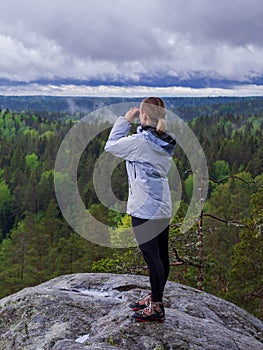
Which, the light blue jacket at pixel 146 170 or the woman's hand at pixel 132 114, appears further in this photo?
the woman's hand at pixel 132 114

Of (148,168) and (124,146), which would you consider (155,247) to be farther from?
(124,146)

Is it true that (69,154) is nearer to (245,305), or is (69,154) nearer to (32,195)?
(245,305)

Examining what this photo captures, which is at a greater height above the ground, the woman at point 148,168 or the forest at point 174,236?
the woman at point 148,168

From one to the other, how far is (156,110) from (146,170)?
0.65 metres

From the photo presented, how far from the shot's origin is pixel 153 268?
4859mm

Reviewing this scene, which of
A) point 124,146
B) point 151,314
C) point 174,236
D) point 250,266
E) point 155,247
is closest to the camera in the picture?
point 124,146

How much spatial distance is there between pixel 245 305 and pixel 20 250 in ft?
64.4

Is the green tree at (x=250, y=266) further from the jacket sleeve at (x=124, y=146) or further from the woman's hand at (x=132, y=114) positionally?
the jacket sleeve at (x=124, y=146)

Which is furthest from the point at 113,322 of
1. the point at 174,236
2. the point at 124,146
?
the point at 174,236

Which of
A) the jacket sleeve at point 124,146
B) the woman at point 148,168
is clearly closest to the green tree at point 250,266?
the woman at point 148,168

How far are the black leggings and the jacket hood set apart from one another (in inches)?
30.6

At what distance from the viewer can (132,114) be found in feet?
15.8

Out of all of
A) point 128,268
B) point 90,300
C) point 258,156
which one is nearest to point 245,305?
point 128,268

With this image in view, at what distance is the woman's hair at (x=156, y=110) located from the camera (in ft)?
15.3
